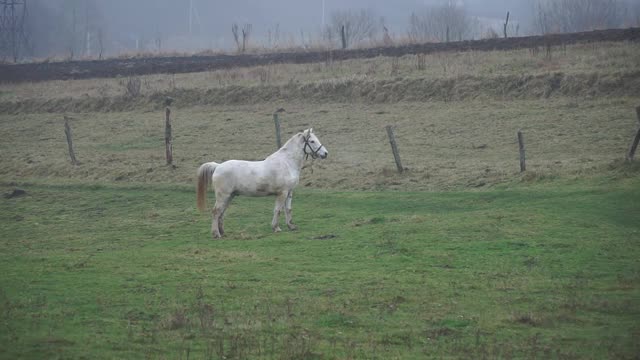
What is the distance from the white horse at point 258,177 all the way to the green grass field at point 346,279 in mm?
711

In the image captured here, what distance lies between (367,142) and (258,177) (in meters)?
13.5

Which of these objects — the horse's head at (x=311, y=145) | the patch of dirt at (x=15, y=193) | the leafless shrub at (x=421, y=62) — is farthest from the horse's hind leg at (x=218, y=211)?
the leafless shrub at (x=421, y=62)

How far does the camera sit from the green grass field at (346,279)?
10.2m

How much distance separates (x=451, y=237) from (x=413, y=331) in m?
6.38

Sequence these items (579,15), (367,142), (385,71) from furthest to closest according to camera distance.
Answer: (579,15) → (385,71) → (367,142)

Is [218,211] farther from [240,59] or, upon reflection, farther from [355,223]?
[240,59]

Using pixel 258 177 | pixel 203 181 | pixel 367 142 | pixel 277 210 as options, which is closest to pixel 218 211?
pixel 203 181

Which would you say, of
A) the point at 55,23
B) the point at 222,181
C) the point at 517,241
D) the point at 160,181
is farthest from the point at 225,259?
the point at 55,23

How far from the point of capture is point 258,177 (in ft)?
61.5

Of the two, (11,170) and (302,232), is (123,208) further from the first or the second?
(11,170)

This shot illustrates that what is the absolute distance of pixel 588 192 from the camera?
20.5 metres

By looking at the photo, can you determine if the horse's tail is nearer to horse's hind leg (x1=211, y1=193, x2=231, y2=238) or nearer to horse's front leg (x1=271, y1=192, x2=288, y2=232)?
horse's hind leg (x1=211, y1=193, x2=231, y2=238)

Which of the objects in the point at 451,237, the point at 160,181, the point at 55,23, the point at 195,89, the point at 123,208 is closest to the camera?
the point at 451,237

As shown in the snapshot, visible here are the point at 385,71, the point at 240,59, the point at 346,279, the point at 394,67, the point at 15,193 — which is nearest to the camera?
the point at 346,279
